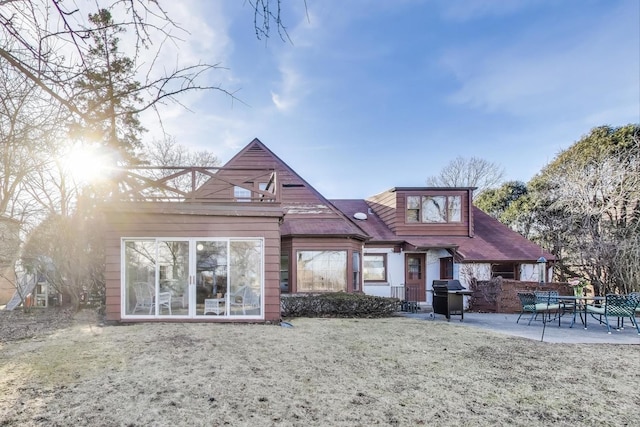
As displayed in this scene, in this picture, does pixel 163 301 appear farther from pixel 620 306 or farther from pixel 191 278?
pixel 620 306

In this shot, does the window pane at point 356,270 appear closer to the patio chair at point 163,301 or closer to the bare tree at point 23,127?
the patio chair at point 163,301

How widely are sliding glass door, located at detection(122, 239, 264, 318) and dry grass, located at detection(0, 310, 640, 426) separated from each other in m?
1.42

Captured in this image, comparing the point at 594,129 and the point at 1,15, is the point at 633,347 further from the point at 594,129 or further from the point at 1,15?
the point at 594,129

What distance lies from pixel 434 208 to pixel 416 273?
2.95 meters

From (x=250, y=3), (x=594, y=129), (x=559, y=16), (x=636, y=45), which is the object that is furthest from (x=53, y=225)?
(x=594, y=129)

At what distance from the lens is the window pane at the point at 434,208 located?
15.4 meters

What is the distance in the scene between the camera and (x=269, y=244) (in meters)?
8.98

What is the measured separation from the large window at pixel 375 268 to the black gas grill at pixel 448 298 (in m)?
3.85

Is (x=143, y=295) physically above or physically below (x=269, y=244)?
below

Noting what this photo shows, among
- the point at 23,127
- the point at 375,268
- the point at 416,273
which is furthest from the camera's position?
the point at 416,273

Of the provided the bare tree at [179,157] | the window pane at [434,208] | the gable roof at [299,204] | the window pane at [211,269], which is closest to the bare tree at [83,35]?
the window pane at [211,269]

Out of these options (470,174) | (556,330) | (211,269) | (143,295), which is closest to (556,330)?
(556,330)

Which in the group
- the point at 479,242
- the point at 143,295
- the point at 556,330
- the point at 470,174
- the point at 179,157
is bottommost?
the point at 556,330

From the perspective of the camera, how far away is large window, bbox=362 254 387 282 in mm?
14451
